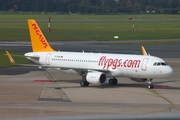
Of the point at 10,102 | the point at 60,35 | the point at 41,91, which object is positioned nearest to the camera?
the point at 10,102

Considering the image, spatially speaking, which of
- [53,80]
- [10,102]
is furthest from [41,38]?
[10,102]

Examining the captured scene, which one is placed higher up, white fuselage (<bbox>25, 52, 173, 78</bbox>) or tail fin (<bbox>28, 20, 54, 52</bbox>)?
tail fin (<bbox>28, 20, 54, 52</bbox>)

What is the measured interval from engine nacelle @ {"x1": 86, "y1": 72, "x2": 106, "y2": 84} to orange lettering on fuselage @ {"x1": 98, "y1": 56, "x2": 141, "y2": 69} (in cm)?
172

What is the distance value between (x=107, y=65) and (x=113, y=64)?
66 centimetres

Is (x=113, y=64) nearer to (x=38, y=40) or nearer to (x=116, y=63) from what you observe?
(x=116, y=63)

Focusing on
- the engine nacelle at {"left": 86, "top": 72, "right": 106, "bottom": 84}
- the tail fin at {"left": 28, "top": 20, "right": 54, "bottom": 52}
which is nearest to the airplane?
the engine nacelle at {"left": 86, "top": 72, "right": 106, "bottom": 84}

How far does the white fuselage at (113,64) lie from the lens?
1919 inches

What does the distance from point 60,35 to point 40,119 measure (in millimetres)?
89501

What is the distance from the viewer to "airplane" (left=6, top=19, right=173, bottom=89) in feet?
160

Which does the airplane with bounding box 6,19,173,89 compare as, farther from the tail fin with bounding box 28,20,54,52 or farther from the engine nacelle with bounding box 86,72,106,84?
the tail fin with bounding box 28,20,54,52

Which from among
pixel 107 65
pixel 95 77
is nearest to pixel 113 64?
pixel 107 65

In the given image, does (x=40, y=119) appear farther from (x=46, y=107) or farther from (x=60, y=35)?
(x=60, y=35)

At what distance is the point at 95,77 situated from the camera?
160ft

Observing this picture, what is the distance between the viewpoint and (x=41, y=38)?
56.3 metres
